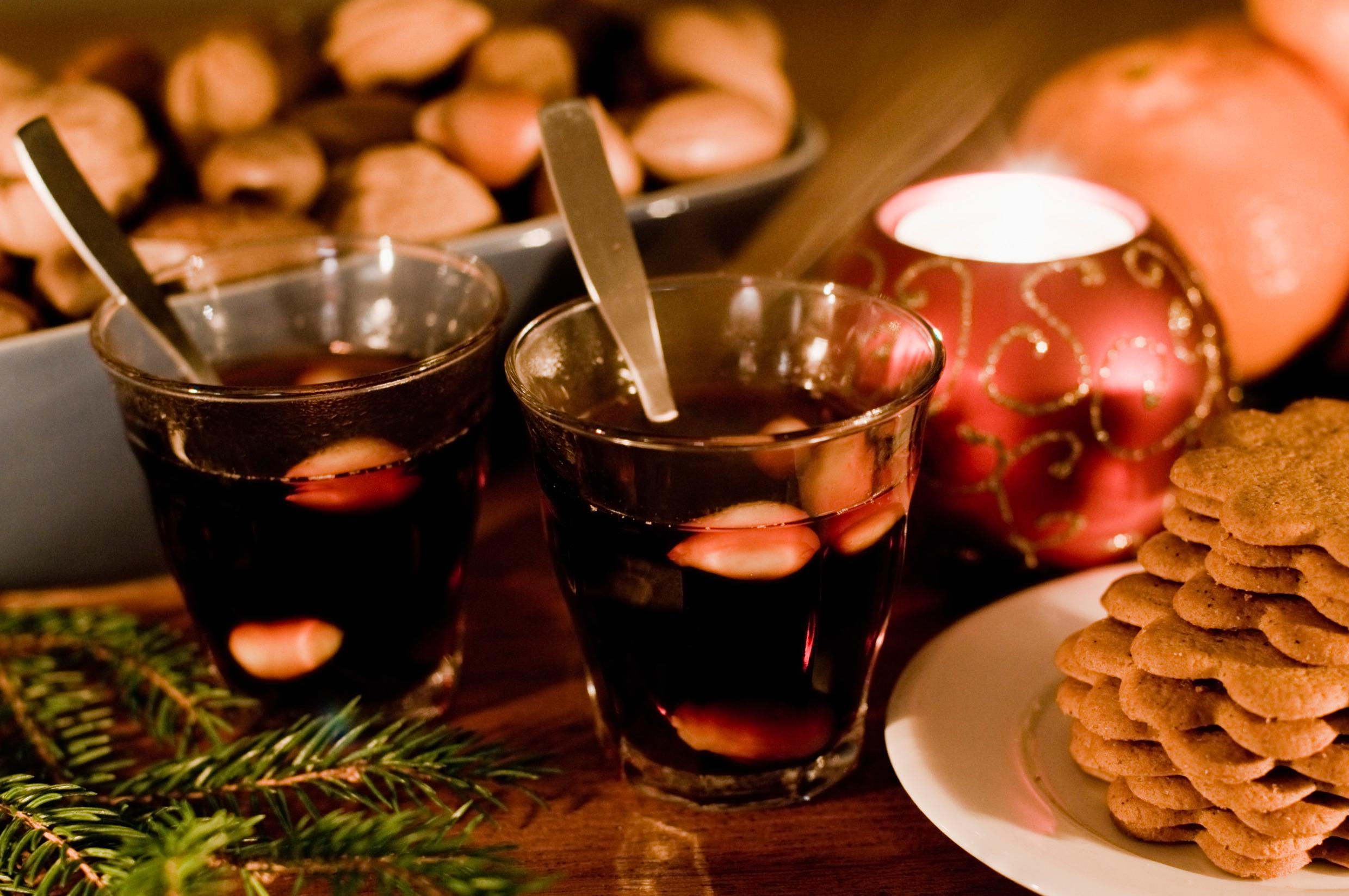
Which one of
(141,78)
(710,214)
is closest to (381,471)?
(710,214)

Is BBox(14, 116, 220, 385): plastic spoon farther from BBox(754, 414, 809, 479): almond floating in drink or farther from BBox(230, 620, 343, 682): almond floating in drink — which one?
BBox(754, 414, 809, 479): almond floating in drink

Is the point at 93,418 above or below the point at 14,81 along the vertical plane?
below

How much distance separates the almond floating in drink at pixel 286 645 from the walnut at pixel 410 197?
Result: 236mm

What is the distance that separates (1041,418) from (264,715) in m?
0.37

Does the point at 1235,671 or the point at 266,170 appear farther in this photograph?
the point at 266,170

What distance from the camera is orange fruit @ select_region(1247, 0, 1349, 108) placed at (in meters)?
0.73

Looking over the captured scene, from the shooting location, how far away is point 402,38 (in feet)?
2.51

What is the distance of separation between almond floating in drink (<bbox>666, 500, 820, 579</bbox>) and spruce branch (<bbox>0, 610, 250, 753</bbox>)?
23cm

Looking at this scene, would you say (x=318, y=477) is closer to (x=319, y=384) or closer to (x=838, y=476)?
(x=319, y=384)

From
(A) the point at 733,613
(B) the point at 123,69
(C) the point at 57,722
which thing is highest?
(B) the point at 123,69

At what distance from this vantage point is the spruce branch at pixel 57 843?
422mm

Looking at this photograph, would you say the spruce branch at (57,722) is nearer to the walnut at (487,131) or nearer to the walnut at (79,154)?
the walnut at (79,154)

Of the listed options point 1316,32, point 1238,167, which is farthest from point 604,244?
point 1316,32

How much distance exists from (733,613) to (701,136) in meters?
0.39
